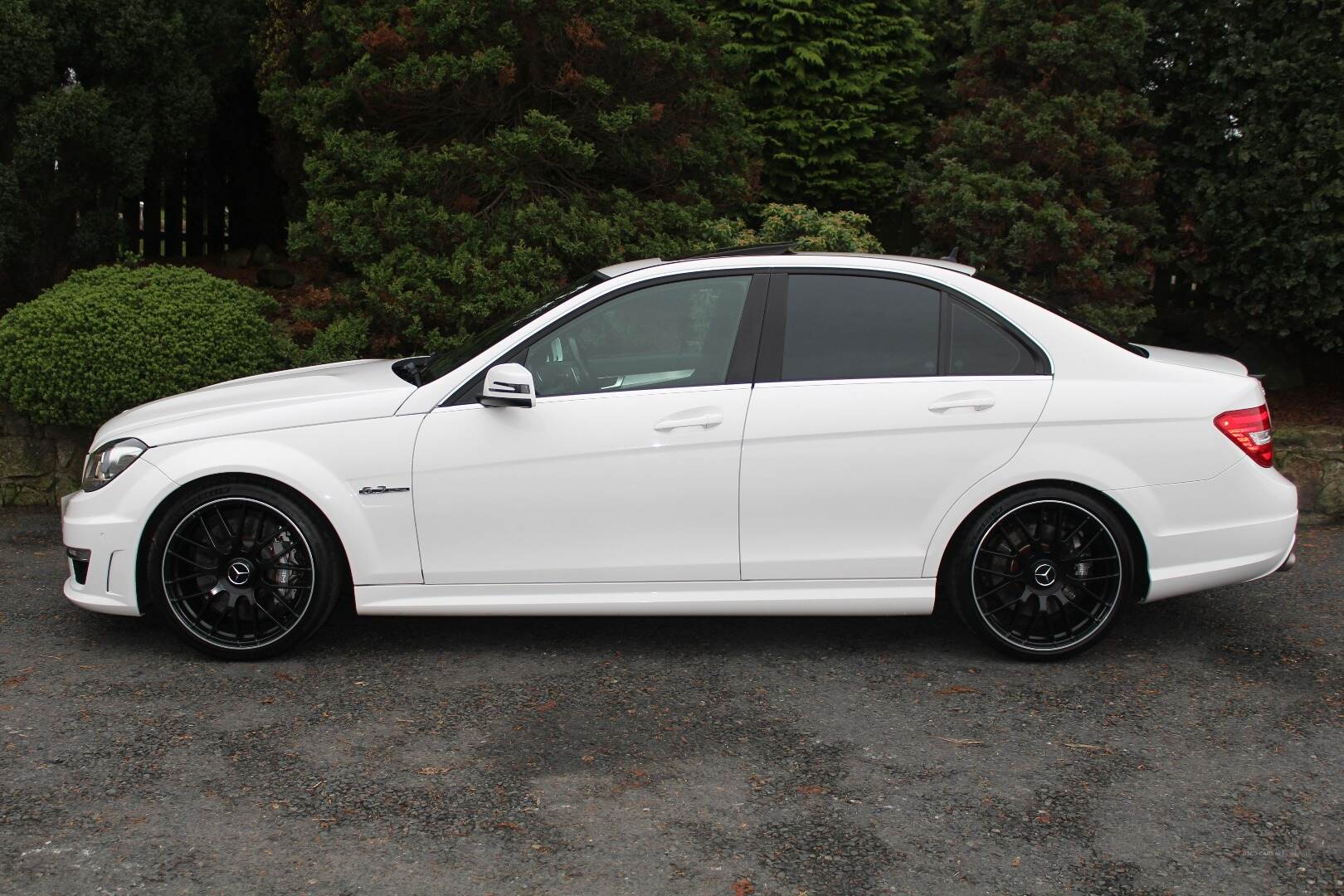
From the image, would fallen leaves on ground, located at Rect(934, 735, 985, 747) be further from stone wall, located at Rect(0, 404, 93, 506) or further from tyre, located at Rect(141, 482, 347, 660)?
stone wall, located at Rect(0, 404, 93, 506)

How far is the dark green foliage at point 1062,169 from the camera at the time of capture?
8883 mm

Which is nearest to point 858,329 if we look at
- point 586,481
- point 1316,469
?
point 586,481

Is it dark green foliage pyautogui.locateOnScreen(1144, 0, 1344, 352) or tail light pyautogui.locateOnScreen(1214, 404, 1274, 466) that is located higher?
dark green foliage pyautogui.locateOnScreen(1144, 0, 1344, 352)

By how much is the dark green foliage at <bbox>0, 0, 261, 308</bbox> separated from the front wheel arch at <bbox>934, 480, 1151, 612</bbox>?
684cm

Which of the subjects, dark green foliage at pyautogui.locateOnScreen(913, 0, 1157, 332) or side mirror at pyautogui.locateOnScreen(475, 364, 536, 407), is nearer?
side mirror at pyautogui.locateOnScreen(475, 364, 536, 407)

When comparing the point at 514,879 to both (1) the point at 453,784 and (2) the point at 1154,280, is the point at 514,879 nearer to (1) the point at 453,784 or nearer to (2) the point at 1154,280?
(1) the point at 453,784

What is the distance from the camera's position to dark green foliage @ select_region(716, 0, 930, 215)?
10.6 m

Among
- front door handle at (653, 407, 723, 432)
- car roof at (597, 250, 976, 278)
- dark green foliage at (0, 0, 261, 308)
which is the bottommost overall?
front door handle at (653, 407, 723, 432)

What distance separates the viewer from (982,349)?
17.4ft

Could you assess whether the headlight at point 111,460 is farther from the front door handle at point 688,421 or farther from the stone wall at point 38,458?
the stone wall at point 38,458

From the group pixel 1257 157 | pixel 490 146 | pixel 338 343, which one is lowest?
pixel 338 343

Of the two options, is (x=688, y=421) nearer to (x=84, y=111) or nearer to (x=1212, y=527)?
(x=1212, y=527)

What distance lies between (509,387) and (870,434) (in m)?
1.44

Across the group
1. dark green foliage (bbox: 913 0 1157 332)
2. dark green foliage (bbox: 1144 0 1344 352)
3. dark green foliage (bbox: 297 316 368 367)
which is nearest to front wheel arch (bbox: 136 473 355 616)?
dark green foliage (bbox: 297 316 368 367)
